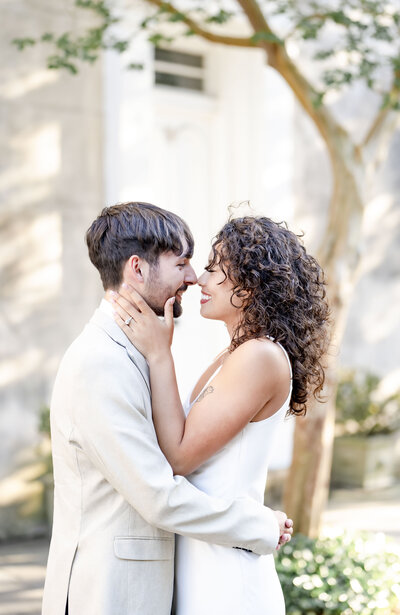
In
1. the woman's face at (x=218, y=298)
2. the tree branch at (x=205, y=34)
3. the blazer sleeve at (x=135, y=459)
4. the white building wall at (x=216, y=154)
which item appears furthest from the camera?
the white building wall at (x=216, y=154)

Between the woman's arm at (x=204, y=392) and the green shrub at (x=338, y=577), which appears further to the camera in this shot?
the green shrub at (x=338, y=577)

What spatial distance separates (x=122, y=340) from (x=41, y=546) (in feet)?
13.5

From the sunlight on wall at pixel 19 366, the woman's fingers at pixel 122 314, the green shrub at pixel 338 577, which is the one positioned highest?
the woman's fingers at pixel 122 314

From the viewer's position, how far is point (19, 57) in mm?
6156

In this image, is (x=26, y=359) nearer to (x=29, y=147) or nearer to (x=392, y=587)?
(x=29, y=147)

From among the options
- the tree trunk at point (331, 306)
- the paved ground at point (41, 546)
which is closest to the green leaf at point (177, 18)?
the tree trunk at point (331, 306)

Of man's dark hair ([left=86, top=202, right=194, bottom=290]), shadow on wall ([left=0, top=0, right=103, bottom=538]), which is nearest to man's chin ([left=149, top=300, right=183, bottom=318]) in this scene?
man's dark hair ([left=86, top=202, right=194, bottom=290])

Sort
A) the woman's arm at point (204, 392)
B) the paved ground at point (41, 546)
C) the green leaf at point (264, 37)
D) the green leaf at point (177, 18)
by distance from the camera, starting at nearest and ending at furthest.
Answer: the woman's arm at point (204, 392) → the green leaf at point (264, 37) → the green leaf at point (177, 18) → the paved ground at point (41, 546)

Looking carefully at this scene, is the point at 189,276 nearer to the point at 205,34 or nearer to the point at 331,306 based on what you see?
the point at 331,306

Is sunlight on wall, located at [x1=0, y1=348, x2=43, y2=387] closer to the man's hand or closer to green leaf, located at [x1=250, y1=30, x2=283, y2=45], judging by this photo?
green leaf, located at [x1=250, y1=30, x2=283, y2=45]

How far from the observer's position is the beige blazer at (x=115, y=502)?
2154 mm

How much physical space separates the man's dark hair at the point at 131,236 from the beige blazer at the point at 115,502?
0.63 ft

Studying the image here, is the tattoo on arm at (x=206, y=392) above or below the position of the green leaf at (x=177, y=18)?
below

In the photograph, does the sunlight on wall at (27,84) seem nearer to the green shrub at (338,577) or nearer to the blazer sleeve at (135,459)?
the green shrub at (338,577)
